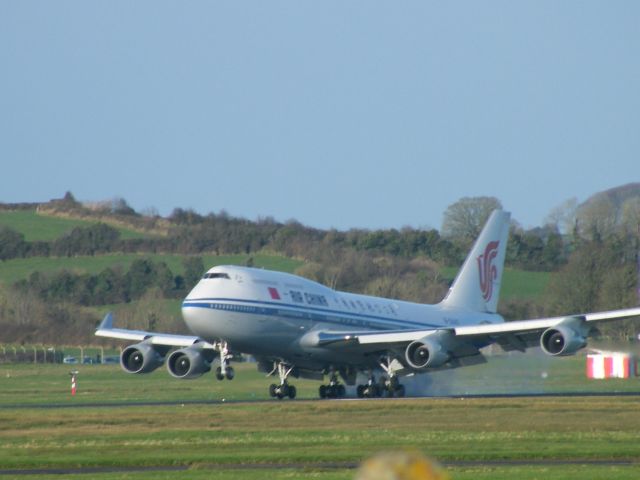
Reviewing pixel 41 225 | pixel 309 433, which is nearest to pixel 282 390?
pixel 309 433

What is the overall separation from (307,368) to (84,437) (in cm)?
1843

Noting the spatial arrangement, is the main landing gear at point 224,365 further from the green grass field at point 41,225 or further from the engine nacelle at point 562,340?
the green grass field at point 41,225

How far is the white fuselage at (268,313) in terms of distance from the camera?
1730 inches

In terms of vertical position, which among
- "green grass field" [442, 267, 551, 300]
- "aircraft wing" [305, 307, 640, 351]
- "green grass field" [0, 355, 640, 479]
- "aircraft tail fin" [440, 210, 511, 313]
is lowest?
"green grass field" [0, 355, 640, 479]

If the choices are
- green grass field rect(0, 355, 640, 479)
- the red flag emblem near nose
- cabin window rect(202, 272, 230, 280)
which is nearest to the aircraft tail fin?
green grass field rect(0, 355, 640, 479)

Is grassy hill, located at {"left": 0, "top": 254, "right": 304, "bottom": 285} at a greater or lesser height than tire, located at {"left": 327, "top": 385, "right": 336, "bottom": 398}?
greater

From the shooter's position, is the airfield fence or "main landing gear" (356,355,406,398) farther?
the airfield fence

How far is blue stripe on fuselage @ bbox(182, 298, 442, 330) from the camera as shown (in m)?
44.0

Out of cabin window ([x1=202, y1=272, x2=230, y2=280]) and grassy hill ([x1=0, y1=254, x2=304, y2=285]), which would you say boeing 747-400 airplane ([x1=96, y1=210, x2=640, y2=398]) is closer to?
cabin window ([x1=202, y1=272, x2=230, y2=280])

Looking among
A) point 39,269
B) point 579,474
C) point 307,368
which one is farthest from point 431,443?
point 39,269

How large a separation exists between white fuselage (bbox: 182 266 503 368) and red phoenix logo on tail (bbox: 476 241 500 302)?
873 centimetres

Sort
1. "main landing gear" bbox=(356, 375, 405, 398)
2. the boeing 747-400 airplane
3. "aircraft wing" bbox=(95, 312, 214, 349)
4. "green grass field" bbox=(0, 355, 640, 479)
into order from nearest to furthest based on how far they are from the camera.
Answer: "green grass field" bbox=(0, 355, 640, 479), the boeing 747-400 airplane, "main landing gear" bbox=(356, 375, 405, 398), "aircraft wing" bbox=(95, 312, 214, 349)

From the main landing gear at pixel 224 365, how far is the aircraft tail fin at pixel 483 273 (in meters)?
12.8

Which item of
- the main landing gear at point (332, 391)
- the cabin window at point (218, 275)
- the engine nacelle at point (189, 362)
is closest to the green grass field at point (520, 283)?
the main landing gear at point (332, 391)
